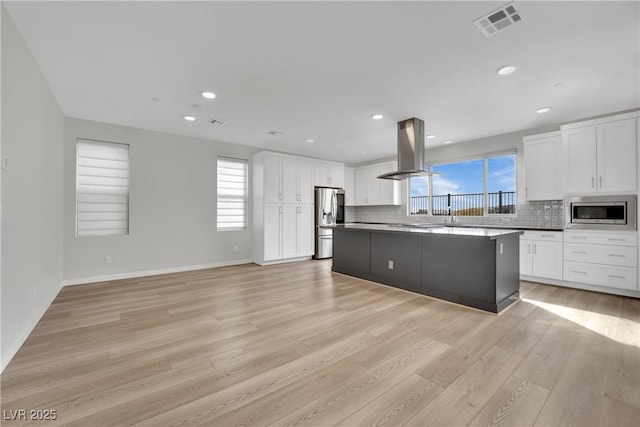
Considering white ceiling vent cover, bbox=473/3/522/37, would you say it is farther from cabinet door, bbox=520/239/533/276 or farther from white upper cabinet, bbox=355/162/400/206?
white upper cabinet, bbox=355/162/400/206

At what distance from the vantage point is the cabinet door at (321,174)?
21.9ft

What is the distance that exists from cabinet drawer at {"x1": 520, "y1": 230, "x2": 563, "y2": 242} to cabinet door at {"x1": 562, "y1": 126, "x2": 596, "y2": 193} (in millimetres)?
657

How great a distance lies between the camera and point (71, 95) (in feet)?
11.2

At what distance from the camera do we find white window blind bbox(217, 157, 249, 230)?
575 centimetres

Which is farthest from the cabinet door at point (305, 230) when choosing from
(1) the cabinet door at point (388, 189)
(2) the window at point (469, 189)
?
(2) the window at point (469, 189)

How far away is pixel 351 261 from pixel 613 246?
3.55 m

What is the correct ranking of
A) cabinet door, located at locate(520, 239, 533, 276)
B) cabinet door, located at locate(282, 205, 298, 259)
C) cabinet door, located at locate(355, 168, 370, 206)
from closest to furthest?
1. cabinet door, located at locate(520, 239, 533, 276)
2. cabinet door, located at locate(282, 205, 298, 259)
3. cabinet door, located at locate(355, 168, 370, 206)

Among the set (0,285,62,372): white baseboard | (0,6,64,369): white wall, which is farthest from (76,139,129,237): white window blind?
(0,285,62,372): white baseboard

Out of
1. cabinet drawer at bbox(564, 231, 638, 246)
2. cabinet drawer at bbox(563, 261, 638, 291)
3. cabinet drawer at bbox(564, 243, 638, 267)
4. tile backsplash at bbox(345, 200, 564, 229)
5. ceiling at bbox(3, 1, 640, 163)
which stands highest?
ceiling at bbox(3, 1, 640, 163)

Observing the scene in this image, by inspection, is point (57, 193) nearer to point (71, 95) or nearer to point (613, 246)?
Result: point (71, 95)

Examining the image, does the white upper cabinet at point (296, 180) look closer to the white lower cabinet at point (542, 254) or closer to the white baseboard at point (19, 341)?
the white baseboard at point (19, 341)

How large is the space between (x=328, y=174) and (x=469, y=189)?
10.3 ft

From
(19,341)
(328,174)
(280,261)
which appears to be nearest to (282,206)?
(280,261)

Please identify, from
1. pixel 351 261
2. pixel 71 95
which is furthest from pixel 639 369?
pixel 71 95
